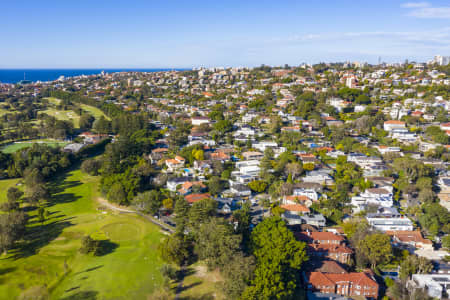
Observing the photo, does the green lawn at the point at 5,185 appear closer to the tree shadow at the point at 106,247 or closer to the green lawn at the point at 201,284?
the tree shadow at the point at 106,247

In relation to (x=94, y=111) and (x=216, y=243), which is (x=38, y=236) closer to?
(x=216, y=243)

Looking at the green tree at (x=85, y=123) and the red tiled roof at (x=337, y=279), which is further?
the green tree at (x=85, y=123)

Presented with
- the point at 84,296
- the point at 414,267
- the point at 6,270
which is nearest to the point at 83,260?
the point at 84,296

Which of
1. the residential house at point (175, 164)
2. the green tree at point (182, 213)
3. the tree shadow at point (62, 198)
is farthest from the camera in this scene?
the residential house at point (175, 164)

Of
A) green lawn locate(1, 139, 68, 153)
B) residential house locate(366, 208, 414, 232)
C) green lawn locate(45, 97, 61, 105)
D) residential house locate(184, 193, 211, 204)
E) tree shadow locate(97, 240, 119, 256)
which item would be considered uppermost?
green lawn locate(45, 97, 61, 105)

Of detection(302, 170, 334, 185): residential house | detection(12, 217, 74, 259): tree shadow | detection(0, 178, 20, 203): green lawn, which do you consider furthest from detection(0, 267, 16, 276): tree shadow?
detection(302, 170, 334, 185): residential house

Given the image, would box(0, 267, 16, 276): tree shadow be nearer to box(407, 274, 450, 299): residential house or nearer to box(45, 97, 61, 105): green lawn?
box(407, 274, 450, 299): residential house

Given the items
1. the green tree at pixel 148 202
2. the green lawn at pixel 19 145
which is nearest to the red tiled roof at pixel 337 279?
the green tree at pixel 148 202

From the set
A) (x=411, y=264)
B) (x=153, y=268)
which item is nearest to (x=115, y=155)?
(x=153, y=268)
